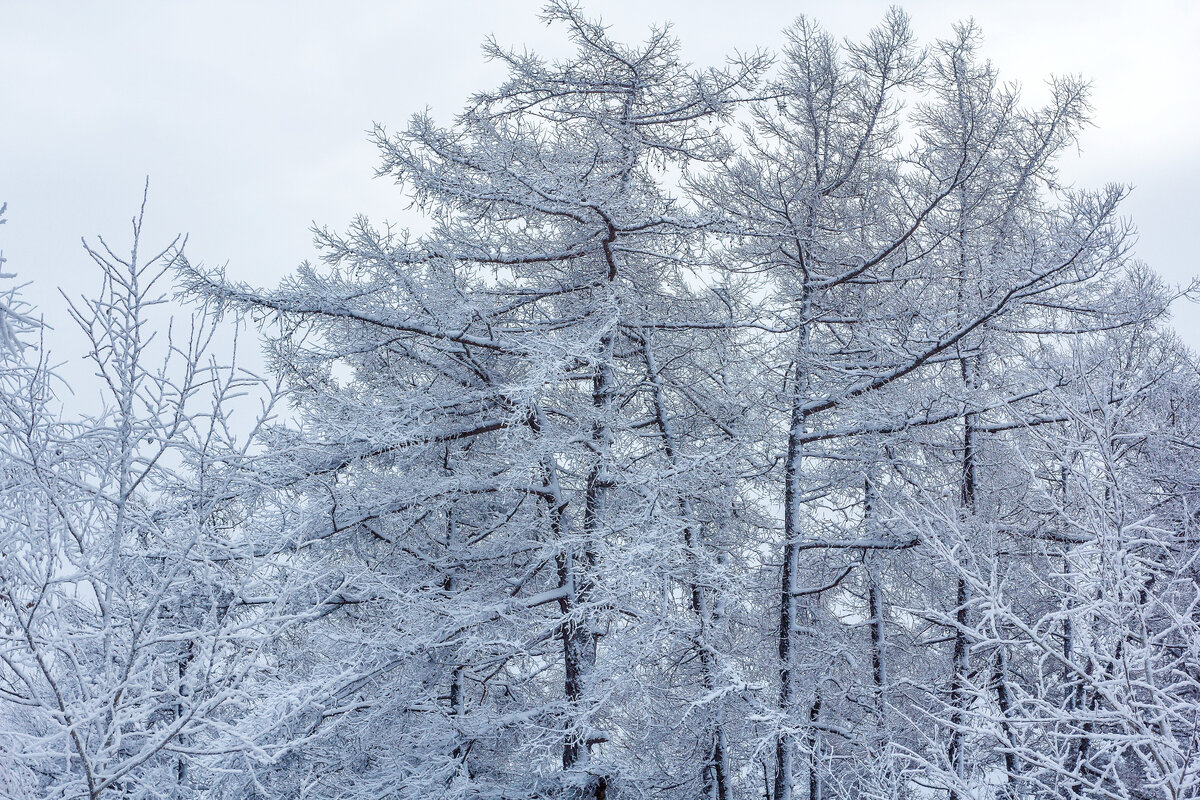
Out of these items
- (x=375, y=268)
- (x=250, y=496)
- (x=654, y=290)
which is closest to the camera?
(x=250, y=496)

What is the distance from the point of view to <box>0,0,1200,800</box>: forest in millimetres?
8180

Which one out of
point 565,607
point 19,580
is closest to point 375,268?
point 565,607

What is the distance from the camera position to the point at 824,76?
9242mm

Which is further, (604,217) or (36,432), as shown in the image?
(604,217)

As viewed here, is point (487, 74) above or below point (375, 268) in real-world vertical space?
above

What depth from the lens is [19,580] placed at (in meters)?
4.30

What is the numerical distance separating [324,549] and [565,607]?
2737 mm

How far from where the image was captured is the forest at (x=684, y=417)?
8.18 metres

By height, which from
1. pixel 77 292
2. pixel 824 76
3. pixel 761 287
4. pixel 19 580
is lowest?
pixel 19 580

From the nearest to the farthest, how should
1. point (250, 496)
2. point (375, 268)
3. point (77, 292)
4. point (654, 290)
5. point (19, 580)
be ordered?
point (19, 580)
point (77, 292)
point (250, 496)
point (375, 268)
point (654, 290)

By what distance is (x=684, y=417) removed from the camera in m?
10.7

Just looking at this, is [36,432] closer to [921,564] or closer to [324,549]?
[324,549]

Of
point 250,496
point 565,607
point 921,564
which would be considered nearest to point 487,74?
point 250,496

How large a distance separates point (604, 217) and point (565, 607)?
3966 mm
